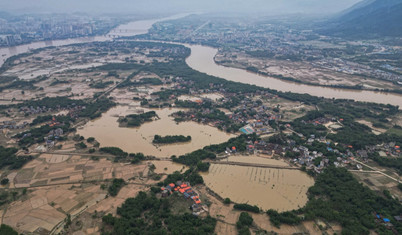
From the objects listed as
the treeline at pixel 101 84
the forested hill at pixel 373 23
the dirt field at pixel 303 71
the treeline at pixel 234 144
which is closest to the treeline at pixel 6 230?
the treeline at pixel 234 144

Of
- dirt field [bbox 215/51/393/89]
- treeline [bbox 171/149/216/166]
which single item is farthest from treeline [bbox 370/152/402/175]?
dirt field [bbox 215/51/393/89]

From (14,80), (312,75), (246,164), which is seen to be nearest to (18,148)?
(246,164)

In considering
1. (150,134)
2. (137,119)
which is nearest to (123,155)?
(150,134)

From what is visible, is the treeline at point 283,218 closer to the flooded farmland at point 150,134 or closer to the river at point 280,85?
the flooded farmland at point 150,134

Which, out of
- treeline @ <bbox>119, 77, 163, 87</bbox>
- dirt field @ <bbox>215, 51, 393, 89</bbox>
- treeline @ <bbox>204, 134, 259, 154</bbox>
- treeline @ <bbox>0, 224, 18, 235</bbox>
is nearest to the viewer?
treeline @ <bbox>0, 224, 18, 235</bbox>

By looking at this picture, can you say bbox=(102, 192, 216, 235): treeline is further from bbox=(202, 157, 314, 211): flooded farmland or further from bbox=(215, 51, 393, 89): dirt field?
bbox=(215, 51, 393, 89): dirt field
